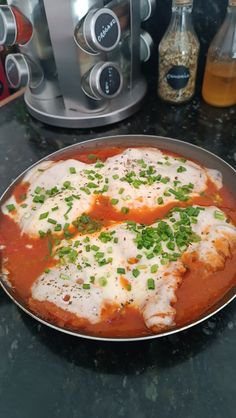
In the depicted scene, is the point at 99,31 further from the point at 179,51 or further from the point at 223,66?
the point at 223,66

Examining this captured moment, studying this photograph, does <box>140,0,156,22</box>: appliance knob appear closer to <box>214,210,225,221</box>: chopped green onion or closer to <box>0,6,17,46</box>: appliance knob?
<box>0,6,17,46</box>: appliance knob

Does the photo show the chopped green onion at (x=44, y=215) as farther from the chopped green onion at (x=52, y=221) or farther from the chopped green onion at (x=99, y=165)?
the chopped green onion at (x=99, y=165)

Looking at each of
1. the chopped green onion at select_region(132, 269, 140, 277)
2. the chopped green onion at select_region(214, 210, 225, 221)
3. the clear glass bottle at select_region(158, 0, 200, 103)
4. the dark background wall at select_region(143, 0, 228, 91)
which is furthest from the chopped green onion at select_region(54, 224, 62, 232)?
the dark background wall at select_region(143, 0, 228, 91)

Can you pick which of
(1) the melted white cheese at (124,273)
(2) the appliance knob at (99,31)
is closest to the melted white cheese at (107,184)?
(1) the melted white cheese at (124,273)

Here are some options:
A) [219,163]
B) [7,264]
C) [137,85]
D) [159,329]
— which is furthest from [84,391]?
[137,85]

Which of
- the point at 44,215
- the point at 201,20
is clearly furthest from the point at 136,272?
the point at 201,20

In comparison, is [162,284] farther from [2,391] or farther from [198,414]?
[2,391]
